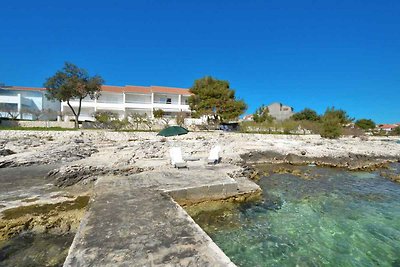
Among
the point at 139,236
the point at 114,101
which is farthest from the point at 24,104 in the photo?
the point at 139,236

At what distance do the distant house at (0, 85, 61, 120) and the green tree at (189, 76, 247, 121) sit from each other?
26.7 metres

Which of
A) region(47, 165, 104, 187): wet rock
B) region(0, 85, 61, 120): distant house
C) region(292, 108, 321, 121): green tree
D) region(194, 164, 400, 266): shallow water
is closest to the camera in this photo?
region(194, 164, 400, 266): shallow water

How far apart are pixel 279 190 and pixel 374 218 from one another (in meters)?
3.31

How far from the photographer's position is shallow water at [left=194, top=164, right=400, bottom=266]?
15.8 ft

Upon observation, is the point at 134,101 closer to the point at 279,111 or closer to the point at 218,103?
the point at 218,103

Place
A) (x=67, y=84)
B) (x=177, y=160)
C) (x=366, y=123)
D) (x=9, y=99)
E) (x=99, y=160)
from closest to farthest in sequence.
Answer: (x=177, y=160) < (x=99, y=160) < (x=67, y=84) < (x=9, y=99) < (x=366, y=123)

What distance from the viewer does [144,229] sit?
4.26 meters

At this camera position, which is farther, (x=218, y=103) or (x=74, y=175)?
(x=218, y=103)

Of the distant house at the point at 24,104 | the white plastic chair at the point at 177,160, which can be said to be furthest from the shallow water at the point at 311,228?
the distant house at the point at 24,104

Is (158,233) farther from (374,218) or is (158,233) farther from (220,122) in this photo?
(220,122)

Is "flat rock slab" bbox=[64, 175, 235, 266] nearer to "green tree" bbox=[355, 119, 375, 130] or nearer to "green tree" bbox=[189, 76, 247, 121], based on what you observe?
"green tree" bbox=[189, 76, 247, 121]

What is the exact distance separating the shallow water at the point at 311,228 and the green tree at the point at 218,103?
2665 centimetres

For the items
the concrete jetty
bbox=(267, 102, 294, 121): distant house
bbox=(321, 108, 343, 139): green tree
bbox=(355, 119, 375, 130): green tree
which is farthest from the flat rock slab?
bbox=(355, 119, 375, 130): green tree

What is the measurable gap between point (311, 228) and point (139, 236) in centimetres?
466
